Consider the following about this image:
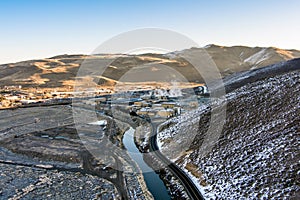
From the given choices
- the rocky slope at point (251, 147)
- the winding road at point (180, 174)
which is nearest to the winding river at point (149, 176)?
the winding road at point (180, 174)

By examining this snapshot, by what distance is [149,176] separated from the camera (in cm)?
2316

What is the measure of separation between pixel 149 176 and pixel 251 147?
33.5 feet

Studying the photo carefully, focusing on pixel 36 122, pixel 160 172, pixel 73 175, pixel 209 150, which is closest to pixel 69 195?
pixel 73 175

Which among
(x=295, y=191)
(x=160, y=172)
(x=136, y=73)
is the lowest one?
(x=160, y=172)

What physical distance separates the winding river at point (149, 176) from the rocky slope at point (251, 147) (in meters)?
3.07

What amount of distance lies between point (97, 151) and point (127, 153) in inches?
147

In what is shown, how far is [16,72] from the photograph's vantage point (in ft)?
534

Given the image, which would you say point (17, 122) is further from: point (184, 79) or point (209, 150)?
point (184, 79)

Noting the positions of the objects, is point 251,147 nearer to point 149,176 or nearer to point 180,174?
→ point 180,174

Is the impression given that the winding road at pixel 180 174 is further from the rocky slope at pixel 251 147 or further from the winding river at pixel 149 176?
the winding river at pixel 149 176

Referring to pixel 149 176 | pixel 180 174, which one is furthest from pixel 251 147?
pixel 149 176

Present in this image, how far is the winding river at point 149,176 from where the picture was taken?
20.0 meters

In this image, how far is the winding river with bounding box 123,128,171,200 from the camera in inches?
789

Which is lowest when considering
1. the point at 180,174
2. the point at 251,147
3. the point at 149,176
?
the point at 149,176
